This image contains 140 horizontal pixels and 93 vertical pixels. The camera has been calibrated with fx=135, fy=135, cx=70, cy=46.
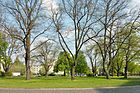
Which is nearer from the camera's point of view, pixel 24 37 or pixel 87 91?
pixel 87 91

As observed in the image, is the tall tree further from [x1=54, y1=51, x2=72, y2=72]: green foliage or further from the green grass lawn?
the green grass lawn

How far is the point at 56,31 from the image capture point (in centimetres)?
2072

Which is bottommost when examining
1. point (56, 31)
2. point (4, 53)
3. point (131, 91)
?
point (131, 91)

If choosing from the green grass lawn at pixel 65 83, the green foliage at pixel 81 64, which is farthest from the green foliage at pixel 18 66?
the green grass lawn at pixel 65 83

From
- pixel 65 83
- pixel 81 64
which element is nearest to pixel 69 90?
pixel 65 83

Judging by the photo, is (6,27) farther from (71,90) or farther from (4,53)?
(4,53)

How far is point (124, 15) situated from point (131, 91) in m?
14.1

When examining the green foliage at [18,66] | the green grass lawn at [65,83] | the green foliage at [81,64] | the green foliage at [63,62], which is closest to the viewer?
the green grass lawn at [65,83]

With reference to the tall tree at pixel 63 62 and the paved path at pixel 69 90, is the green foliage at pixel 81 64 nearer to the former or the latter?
the tall tree at pixel 63 62

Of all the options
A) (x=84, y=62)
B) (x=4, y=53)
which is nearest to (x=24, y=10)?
(x=4, y=53)

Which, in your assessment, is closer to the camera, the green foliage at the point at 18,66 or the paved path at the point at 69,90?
the paved path at the point at 69,90

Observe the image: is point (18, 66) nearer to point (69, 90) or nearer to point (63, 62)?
point (63, 62)

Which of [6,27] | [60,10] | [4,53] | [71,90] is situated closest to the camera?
[71,90]

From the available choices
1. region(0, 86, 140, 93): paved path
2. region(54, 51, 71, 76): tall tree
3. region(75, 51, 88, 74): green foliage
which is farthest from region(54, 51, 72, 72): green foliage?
region(0, 86, 140, 93): paved path
